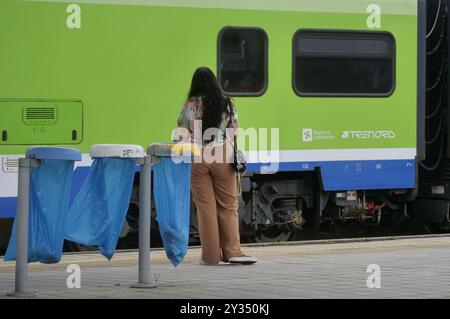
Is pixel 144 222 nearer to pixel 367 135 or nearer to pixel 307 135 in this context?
pixel 307 135

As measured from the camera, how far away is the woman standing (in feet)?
32.5

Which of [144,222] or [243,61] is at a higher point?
[243,61]

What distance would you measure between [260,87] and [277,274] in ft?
16.0

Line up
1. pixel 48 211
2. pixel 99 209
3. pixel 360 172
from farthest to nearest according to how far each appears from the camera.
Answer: pixel 360 172, pixel 99 209, pixel 48 211

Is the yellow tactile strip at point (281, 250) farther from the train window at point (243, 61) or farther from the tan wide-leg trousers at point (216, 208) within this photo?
the train window at point (243, 61)

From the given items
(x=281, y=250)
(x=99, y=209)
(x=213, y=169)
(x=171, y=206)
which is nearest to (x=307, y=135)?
(x=281, y=250)

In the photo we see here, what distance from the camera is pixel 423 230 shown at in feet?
54.4

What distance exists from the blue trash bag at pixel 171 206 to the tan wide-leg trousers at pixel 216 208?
4.37ft

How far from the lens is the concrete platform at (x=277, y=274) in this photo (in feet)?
26.2

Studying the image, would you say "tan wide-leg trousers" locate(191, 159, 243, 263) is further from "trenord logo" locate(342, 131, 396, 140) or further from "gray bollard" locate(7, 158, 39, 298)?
"trenord logo" locate(342, 131, 396, 140)

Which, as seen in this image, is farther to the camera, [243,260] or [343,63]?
[343,63]

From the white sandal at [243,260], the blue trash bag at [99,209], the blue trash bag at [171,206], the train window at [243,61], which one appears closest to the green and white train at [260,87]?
the train window at [243,61]

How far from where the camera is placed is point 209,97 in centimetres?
995
